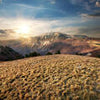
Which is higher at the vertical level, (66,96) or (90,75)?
(90,75)

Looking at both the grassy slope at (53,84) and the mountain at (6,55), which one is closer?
the grassy slope at (53,84)

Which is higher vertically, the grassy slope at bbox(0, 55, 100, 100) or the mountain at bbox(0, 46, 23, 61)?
the grassy slope at bbox(0, 55, 100, 100)

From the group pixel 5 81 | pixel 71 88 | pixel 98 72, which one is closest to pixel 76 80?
pixel 71 88

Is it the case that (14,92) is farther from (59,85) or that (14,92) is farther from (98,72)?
(98,72)

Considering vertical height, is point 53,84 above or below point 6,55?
above

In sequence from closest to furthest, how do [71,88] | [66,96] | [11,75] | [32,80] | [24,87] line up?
[66,96]
[71,88]
[24,87]
[32,80]
[11,75]

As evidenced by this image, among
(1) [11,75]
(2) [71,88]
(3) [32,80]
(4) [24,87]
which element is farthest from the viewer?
(1) [11,75]

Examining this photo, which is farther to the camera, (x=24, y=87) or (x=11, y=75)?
(x=11, y=75)

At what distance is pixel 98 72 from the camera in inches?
557

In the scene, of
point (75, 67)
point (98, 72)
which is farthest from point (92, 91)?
point (75, 67)

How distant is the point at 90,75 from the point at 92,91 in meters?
3.13

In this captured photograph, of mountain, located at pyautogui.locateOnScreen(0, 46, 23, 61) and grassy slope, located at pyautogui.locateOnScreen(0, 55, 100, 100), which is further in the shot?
mountain, located at pyautogui.locateOnScreen(0, 46, 23, 61)

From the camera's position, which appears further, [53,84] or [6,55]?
[6,55]

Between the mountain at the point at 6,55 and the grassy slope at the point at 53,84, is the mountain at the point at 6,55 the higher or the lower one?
the lower one
